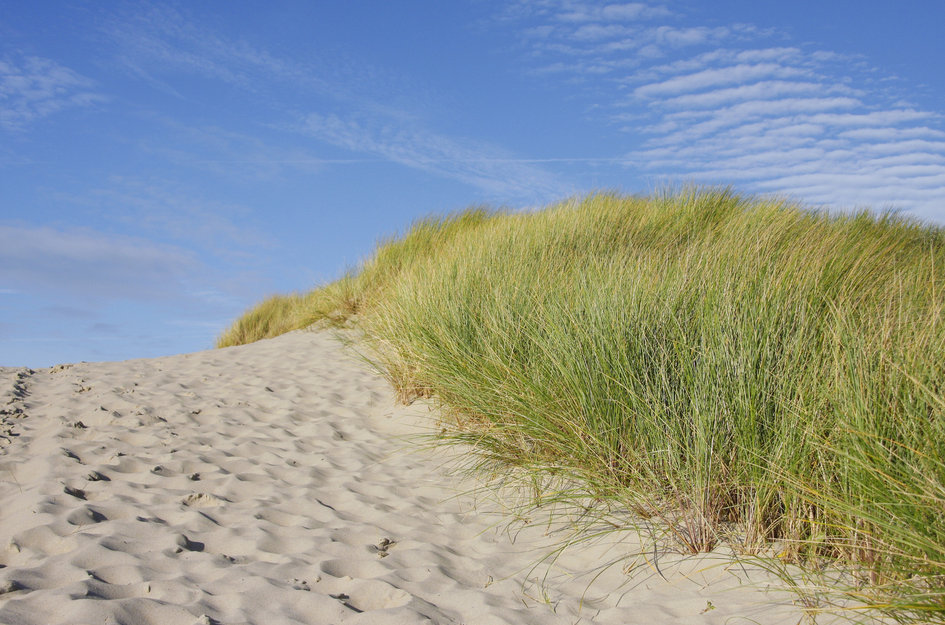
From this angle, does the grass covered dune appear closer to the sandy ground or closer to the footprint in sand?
the sandy ground

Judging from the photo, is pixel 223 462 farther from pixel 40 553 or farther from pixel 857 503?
pixel 857 503

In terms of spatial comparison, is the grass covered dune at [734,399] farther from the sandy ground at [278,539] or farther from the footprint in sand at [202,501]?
the footprint in sand at [202,501]

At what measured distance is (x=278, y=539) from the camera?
3.10m

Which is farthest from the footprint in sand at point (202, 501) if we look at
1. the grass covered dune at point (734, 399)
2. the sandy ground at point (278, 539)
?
the grass covered dune at point (734, 399)

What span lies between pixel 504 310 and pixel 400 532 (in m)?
1.83

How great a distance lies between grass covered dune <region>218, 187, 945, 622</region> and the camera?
2.22 m

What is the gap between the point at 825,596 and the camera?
224 cm

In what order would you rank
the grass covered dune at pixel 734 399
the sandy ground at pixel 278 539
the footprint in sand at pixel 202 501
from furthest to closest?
1. the footprint in sand at pixel 202 501
2. the sandy ground at pixel 278 539
3. the grass covered dune at pixel 734 399

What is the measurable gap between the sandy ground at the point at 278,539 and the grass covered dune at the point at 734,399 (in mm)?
308

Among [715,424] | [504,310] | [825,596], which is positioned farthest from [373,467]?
[825,596]

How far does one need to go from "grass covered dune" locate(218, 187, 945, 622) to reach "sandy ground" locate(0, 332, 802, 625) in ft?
1.01

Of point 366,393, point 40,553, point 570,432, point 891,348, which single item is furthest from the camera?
point 366,393

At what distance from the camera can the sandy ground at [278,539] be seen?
2385 millimetres

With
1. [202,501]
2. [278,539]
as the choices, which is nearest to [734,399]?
[278,539]
